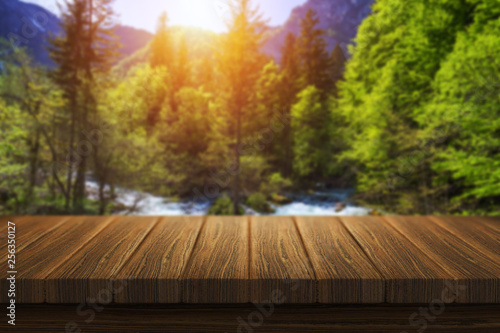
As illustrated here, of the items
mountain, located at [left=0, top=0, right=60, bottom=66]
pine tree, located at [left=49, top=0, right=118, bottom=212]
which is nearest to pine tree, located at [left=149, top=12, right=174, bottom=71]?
pine tree, located at [left=49, top=0, right=118, bottom=212]

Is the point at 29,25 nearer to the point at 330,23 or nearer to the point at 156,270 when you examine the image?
the point at 330,23

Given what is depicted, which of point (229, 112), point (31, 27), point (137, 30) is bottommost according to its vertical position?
point (229, 112)

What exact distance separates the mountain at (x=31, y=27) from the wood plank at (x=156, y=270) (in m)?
6.42

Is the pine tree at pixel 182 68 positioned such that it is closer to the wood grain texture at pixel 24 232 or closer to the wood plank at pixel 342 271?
the wood grain texture at pixel 24 232

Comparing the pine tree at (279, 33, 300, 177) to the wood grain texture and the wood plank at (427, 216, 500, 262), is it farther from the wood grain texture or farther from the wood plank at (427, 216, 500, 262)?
the wood grain texture

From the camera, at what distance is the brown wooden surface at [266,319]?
0.67 m

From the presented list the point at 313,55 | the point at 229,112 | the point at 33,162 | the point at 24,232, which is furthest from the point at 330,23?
the point at 24,232

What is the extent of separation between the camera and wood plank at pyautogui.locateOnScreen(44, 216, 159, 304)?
66 cm

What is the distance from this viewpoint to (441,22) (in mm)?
5219

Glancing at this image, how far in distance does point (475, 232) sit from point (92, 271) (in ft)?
3.50

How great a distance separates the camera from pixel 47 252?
0.83 meters

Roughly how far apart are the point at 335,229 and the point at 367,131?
5047mm

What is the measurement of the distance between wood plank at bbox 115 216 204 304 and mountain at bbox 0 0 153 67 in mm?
6424

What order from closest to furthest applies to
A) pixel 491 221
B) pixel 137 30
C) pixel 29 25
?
pixel 491 221 < pixel 29 25 < pixel 137 30
